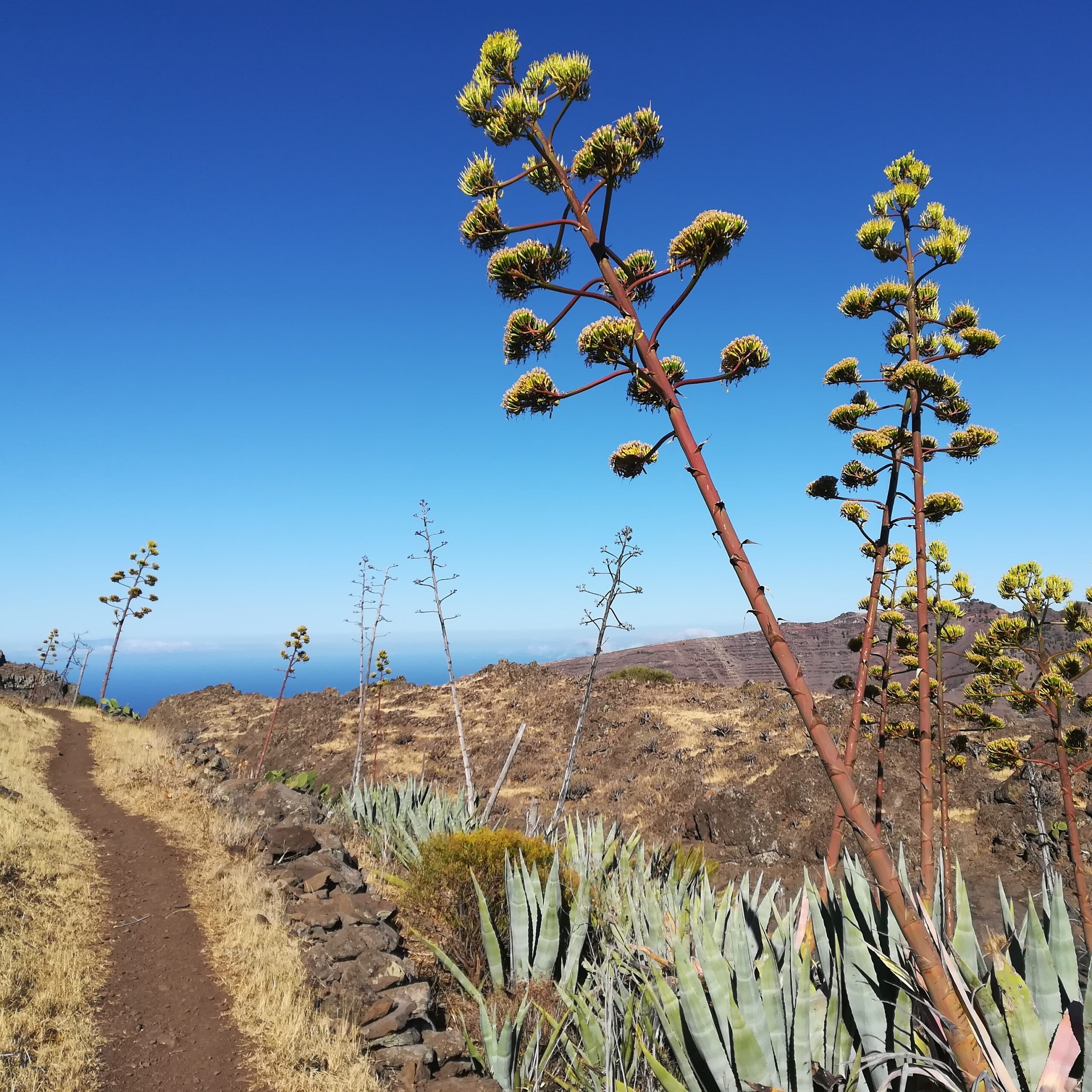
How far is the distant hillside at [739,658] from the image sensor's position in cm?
3734

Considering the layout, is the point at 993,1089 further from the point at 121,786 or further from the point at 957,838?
the point at 121,786

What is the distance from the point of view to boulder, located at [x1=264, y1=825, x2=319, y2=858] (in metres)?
8.84

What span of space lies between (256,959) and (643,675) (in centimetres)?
2913

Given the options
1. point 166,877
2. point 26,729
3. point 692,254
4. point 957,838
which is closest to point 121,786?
point 166,877

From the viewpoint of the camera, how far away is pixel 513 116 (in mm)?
2771

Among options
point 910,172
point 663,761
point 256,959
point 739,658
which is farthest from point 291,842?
point 739,658

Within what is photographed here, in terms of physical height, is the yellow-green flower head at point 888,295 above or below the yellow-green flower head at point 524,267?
above

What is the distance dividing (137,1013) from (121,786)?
9876 millimetres

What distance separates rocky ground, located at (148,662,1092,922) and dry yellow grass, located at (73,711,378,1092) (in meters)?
3.65

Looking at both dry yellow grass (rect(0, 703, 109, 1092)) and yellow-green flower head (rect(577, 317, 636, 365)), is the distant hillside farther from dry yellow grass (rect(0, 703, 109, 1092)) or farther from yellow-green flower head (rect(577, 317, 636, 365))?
yellow-green flower head (rect(577, 317, 636, 365))

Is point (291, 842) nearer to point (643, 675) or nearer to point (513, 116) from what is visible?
point (513, 116)

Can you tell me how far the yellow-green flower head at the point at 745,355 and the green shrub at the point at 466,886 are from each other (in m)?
5.36

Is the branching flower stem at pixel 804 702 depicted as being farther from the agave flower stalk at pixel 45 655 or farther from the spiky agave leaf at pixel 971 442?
the agave flower stalk at pixel 45 655

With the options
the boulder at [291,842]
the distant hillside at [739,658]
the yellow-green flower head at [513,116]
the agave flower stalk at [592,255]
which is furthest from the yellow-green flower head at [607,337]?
the distant hillside at [739,658]
